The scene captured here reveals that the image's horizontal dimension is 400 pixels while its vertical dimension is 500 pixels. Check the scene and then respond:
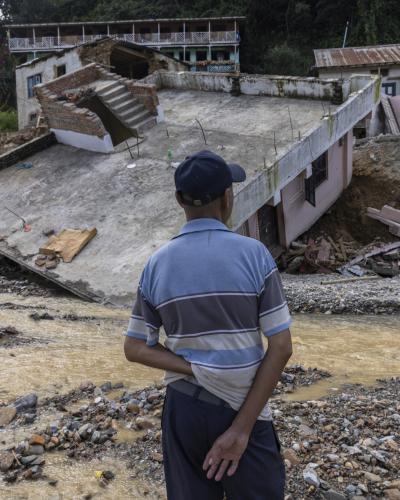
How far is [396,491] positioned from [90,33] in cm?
4164

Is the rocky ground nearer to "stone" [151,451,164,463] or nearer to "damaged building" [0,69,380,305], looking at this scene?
"stone" [151,451,164,463]

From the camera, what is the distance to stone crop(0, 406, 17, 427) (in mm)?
4119

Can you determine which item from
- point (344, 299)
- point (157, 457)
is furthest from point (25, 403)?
point (344, 299)

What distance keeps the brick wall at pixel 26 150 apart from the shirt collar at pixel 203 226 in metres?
12.9

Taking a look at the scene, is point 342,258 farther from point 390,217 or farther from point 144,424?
point 144,424

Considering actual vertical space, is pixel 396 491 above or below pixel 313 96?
below

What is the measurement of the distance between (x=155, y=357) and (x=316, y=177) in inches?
494

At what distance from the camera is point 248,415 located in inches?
87.7

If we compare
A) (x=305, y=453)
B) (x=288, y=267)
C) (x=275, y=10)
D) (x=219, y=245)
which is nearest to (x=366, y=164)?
(x=288, y=267)

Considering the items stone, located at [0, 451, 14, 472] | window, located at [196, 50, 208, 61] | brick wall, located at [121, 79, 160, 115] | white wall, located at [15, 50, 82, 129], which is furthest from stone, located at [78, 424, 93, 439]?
window, located at [196, 50, 208, 61]

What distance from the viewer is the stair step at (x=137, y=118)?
14.2 meters

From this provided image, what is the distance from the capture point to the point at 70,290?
361 inches

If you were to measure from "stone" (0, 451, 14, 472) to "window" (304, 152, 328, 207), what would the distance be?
11.3 meters

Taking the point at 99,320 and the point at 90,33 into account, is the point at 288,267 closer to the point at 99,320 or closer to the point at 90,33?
the point at 99,320
